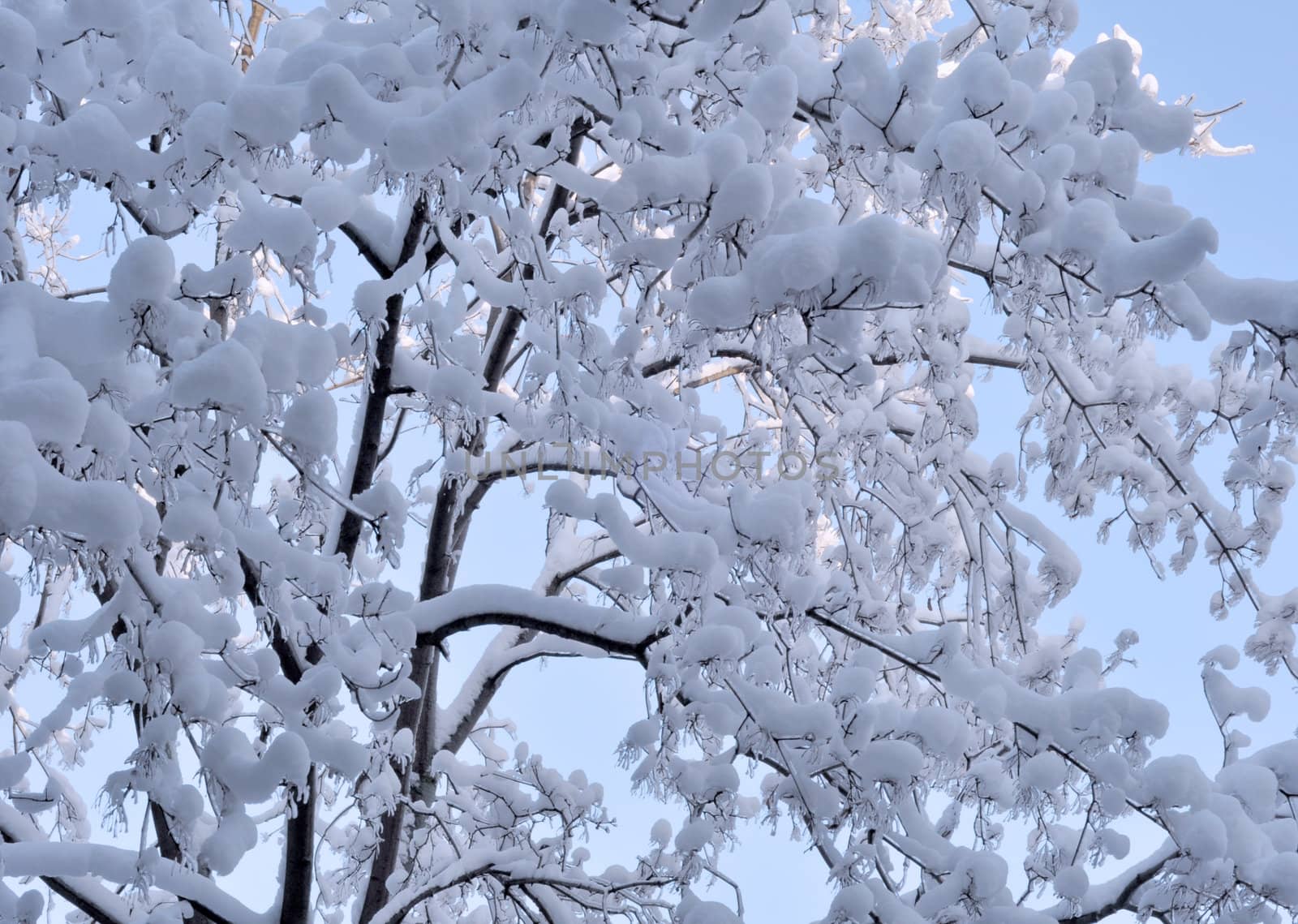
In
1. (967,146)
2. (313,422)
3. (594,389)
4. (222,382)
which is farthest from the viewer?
(594,389)

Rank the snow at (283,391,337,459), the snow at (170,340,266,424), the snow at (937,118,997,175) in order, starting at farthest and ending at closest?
1. the snow at (283,391,337,459)
2. the snow at (937,118,997,175)
3. the snow at (170,340,266,424)

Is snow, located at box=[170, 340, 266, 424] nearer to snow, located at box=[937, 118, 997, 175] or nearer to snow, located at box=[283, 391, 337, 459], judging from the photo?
snow, located at box=[283, 391, 337, 459]

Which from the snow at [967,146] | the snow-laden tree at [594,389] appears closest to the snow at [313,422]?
the snow-laden tree at [594,389]

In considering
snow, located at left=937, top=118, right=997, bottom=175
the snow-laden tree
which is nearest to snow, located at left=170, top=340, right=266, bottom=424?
the snow-laden tree

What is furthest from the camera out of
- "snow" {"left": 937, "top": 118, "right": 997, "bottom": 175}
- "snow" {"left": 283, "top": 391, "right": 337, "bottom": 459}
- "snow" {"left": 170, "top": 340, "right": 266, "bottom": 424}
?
"snow" {"left": 283, "top": 391, "right": 337, "bottom": 459}

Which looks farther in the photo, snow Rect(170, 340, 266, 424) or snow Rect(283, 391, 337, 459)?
snow Rect(283, 391, 337, 459)

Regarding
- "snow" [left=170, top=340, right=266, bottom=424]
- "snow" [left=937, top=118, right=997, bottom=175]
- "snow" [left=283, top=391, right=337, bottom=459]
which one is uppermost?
"snow" [left=937, top=118, right=997, bottom=175]

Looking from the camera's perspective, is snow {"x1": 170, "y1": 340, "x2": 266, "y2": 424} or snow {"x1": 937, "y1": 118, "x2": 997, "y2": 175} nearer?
snow {"x1": 170, "y1": 340, "x2": 266, "y2": 424}

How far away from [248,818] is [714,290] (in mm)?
1497

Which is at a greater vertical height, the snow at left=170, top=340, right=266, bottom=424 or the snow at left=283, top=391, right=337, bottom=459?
the snow at left=283, top=391, right=337, bottom=459

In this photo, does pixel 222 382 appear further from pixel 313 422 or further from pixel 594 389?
pixel 594 389

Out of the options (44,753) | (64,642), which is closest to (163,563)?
(44,753)

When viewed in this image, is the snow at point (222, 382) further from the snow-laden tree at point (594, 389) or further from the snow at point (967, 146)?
the snow at point (967, 146)

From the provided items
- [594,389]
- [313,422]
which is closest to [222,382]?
[313,422]
